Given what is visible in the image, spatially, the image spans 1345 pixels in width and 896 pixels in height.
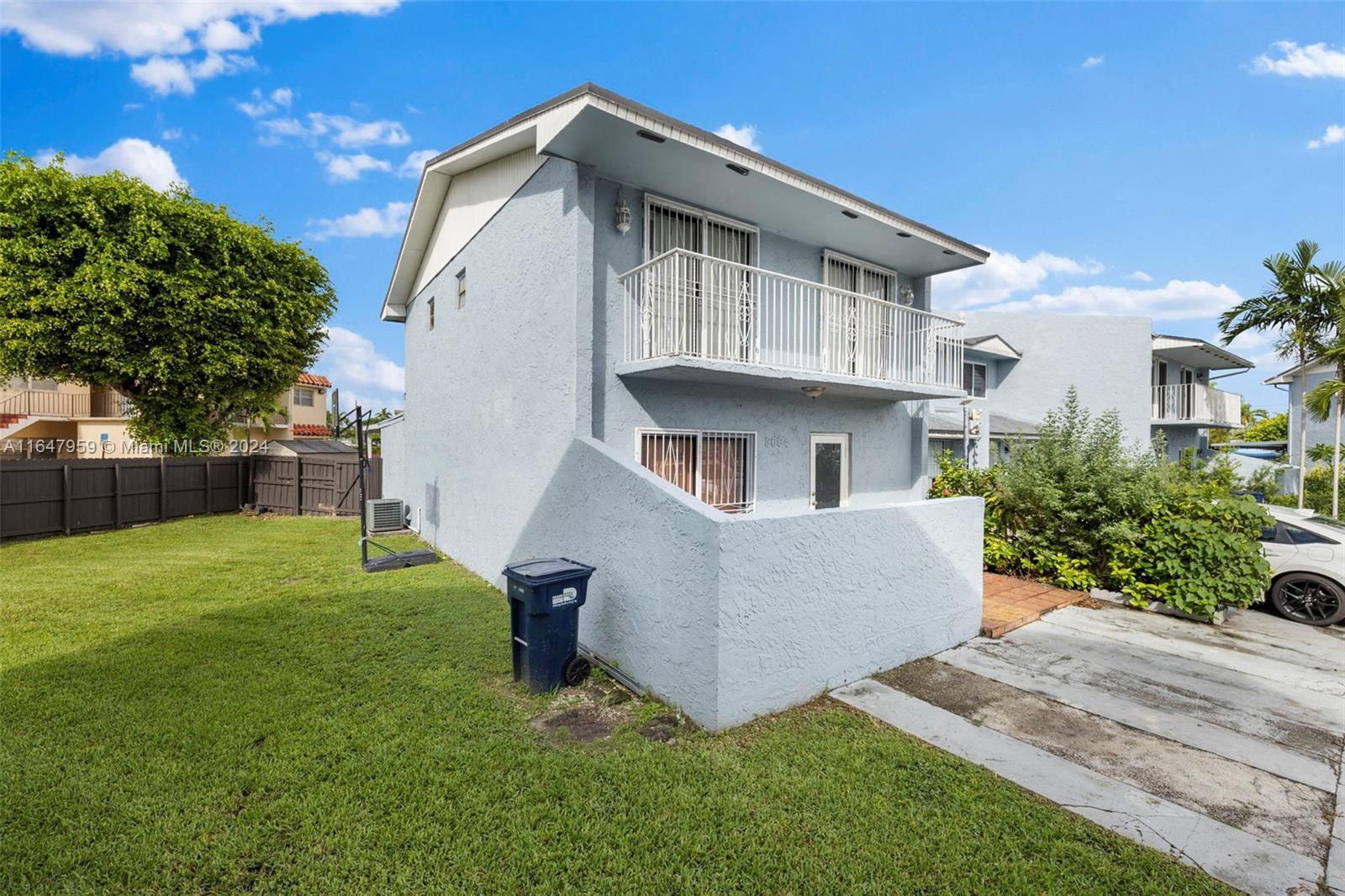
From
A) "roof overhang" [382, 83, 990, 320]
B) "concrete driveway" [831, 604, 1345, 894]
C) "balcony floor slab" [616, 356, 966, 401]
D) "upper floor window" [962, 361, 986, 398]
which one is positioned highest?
"roof overhang" [382, 83, 990, 320]

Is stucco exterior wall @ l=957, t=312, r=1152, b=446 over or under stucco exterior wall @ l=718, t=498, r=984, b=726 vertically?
over

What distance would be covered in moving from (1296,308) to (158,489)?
31.8 m

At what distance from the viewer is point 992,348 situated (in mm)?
19609

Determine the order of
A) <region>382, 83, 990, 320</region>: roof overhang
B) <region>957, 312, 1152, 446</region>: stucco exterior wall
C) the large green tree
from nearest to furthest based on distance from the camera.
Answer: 1. <region>382, 83, 990, 320</region>: roof overhang
2. the large green tree
3. <region>957, 312, 1152, 446</region>: stucco exterior wall

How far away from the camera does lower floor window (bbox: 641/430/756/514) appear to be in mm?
7400

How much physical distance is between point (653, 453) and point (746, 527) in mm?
3358

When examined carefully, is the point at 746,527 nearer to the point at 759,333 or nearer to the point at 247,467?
the point at 759,333

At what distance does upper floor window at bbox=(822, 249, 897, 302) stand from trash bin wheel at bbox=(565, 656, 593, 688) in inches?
279

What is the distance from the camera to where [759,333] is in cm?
754

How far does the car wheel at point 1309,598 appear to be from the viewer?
7.18 m

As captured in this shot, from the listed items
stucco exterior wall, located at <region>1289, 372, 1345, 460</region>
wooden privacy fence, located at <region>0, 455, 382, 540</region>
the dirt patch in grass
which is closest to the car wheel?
the dirt patch in grass

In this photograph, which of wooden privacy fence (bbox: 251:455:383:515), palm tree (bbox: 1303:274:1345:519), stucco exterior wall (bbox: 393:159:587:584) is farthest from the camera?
wooden privacy fence (bbox: 251:455:383:515)

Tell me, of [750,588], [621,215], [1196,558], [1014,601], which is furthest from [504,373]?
[1196,558]

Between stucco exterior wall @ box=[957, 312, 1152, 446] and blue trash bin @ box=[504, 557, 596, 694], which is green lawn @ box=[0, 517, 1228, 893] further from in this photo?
stucco exterior wall @ box=[957, 312, 1152, 446]
